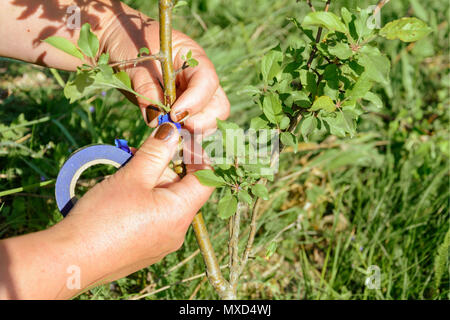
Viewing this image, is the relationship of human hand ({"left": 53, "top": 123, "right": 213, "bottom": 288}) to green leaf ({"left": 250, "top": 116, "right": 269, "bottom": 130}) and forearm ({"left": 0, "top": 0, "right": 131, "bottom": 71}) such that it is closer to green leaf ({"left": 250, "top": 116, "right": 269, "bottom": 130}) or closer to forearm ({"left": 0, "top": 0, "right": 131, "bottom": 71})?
green leaf ({"left": 250, "top": 116, "right": 269, "bottom": 130})

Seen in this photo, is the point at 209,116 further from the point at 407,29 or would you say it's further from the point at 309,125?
the point at 407,29

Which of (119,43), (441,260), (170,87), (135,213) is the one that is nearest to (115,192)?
(135,213)

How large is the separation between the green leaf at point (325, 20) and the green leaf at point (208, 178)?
16.5 inches

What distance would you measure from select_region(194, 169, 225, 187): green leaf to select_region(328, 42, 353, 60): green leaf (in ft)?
1.31

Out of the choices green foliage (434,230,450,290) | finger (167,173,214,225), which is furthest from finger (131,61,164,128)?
green foliage (434,230,450,290)

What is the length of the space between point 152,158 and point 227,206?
0.76ft

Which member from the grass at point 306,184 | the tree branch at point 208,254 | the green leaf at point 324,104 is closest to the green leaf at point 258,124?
the green leaf at point 324,104

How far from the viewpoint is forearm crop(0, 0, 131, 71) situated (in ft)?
4.31

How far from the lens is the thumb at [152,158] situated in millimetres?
1041

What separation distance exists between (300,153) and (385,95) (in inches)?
28.2

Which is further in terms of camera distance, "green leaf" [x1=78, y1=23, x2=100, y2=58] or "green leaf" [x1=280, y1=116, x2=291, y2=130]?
"green leaf" [x1=280, y1=116, x2=291, y2=130]

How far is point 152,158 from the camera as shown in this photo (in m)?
1.04
